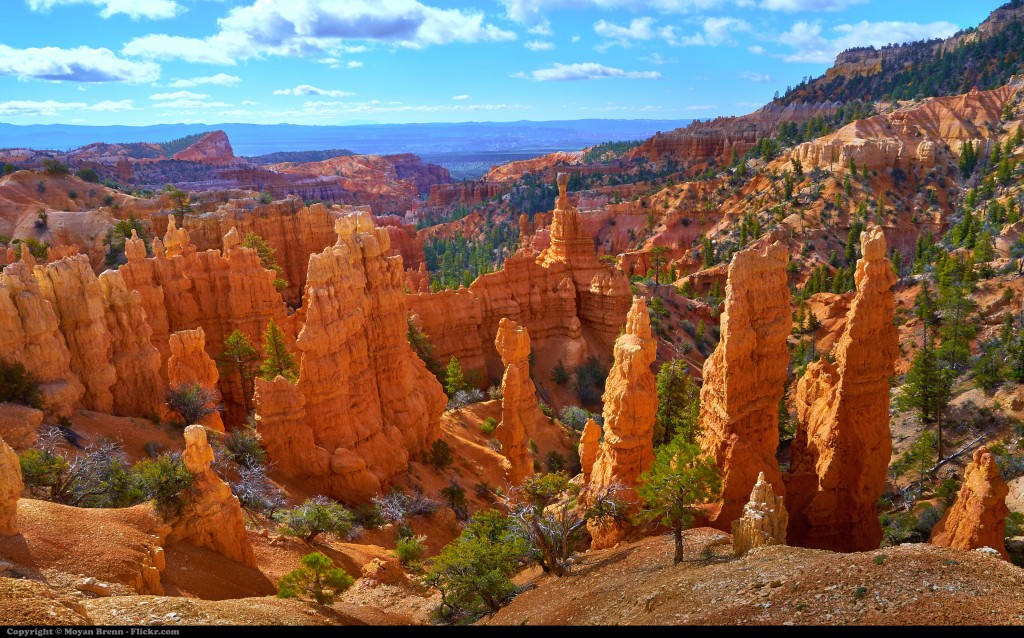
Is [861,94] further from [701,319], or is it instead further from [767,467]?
[767,467]

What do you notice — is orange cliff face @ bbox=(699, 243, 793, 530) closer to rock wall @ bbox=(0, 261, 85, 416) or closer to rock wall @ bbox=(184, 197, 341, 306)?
rock wall @ bbox=(0, 261, 85, 416)

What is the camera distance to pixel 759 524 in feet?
52.4

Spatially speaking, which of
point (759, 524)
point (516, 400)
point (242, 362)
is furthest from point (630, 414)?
point (242, 362)

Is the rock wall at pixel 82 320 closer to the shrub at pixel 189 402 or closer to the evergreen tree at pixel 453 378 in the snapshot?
the shrub at pixel 189 402

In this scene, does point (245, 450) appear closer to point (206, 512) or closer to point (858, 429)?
point (206, 512)

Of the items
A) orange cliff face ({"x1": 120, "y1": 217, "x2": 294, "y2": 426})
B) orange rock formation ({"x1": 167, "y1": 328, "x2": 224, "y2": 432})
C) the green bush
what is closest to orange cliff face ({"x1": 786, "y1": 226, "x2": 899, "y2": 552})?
the green bush

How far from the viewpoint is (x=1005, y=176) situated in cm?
8288

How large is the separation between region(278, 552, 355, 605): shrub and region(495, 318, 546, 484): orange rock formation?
51.9ft

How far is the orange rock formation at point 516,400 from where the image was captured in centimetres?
3173

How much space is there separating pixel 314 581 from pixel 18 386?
13.0 meters

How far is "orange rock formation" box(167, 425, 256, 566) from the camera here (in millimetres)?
17750

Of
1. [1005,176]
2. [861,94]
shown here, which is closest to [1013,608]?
[1005,176]

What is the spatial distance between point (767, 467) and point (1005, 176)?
85.0 metres

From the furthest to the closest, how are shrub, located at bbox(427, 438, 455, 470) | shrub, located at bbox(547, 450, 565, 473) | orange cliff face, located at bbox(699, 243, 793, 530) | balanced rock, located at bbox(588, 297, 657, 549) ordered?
shrub, located at bbox(547, 450, 565, 473), shrub, located at bbox(427, 438, 455, 470), balanced rock, located at bbox(588, 297, 657, 549), orange cliff face, located at bbox(699, 243, 793, 530)
